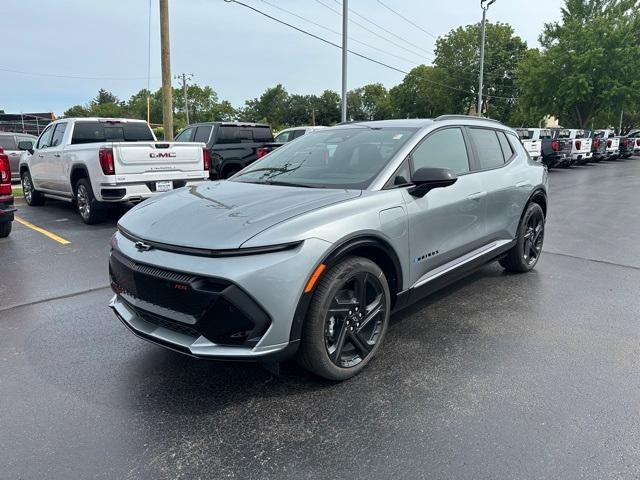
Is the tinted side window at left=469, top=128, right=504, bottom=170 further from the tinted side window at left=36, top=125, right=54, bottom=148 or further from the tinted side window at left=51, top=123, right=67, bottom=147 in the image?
the tinted side window at left=36, top=125, right=54, bottom=148

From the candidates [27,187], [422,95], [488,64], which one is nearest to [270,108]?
[422,95]

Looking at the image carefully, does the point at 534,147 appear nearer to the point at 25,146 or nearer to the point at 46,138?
the point at 46,138

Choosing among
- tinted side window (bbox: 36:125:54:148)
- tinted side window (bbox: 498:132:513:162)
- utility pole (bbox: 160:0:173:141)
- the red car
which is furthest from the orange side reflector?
utility pole (bbox: 160:0:173:141)

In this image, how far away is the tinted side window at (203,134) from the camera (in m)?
12.6

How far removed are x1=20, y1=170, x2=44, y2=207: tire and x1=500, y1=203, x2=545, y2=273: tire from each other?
32.7 feet

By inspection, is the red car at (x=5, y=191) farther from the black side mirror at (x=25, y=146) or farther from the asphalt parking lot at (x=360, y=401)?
the black side mirror at (x=25, y=146)

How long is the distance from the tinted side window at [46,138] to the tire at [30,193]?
97 cm

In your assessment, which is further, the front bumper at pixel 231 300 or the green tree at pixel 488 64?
the green tree at pixel 488 64

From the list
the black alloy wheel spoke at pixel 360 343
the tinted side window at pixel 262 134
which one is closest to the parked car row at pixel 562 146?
the tinted side window at pixel 262 134

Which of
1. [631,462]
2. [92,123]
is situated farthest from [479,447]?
[92,123]

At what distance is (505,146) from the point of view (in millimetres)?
5113

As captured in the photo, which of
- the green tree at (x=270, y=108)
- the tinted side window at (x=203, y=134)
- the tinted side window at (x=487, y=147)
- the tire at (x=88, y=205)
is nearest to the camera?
the tinted side window at (x=487, y=147)

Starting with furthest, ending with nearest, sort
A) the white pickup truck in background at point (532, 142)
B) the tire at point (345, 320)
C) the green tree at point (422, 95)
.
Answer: the green tree at point (422, 95), the white pickup truck in background at point (532, 142), the tire at point (345, 320)

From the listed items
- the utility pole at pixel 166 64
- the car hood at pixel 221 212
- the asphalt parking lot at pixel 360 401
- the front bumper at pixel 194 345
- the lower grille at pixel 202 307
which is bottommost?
the asphalt parking lot at pixel 360 401
